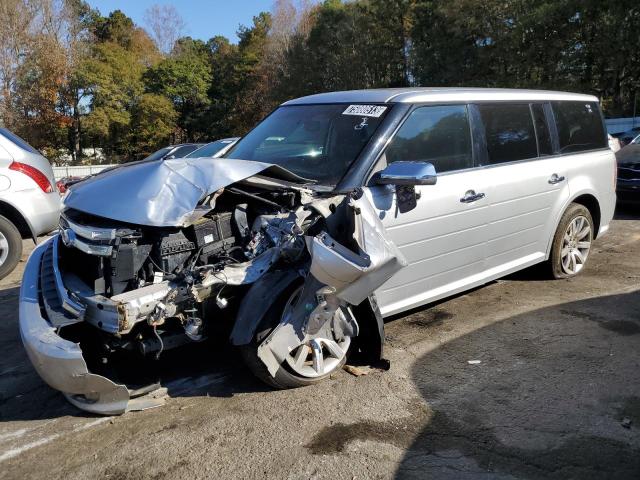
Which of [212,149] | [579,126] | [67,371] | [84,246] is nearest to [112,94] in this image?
[212,149]

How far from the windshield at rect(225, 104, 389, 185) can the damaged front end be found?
46 cm

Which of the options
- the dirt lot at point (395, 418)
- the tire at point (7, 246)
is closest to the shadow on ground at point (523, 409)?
the dirt lot at point (395, 418)

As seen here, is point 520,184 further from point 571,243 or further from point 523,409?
point 523,409

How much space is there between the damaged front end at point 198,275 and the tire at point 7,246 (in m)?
3.50

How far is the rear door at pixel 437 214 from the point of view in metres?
3.89

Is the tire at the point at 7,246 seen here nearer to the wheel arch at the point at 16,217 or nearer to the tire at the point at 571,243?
the wheel arch at the point at 16,217

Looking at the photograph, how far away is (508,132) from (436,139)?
0.95m

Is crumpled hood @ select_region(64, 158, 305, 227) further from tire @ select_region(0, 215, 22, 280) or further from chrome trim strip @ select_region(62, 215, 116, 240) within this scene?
tire @ select_region(0, 215, 22, 280)

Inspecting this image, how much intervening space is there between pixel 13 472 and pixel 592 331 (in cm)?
411

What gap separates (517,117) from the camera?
4945mm

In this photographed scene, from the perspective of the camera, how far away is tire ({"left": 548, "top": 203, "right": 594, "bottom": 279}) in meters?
5.47

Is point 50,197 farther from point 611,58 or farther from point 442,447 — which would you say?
point 611,58

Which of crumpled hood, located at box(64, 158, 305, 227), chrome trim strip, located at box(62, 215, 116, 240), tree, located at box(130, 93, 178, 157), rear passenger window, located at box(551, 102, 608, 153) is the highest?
tree, located at box(130, 93, 178, 157)

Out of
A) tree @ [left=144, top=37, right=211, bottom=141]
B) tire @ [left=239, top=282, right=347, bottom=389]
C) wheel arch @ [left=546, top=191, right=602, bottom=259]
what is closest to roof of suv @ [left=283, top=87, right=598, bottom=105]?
wheel arch @ [left=546, top=191, right=602, bottom=259]
